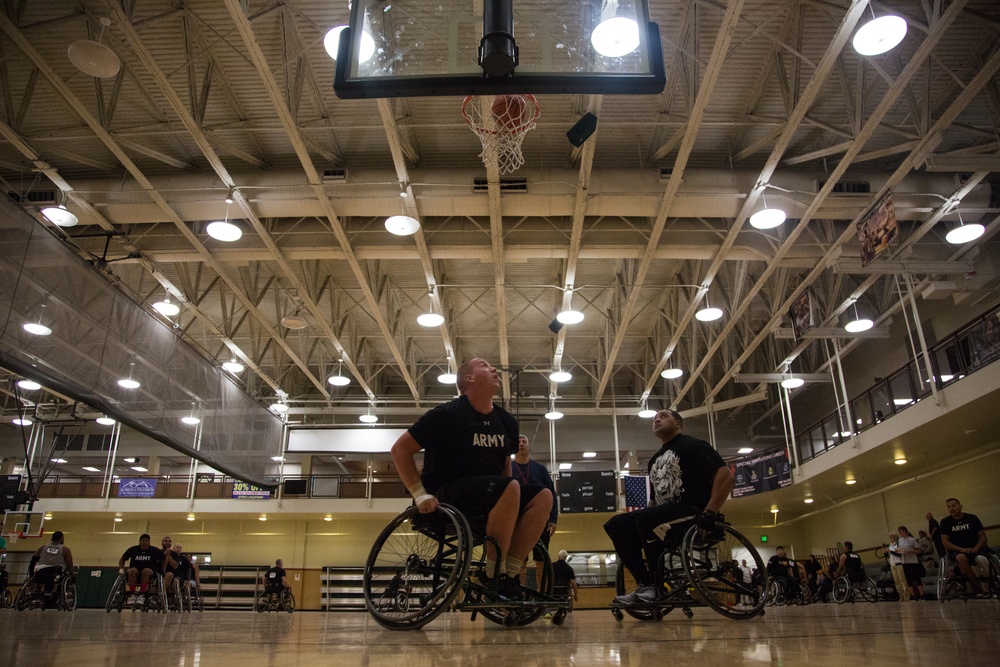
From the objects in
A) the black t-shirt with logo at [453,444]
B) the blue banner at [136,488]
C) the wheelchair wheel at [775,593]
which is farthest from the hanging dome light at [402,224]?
the blue banner at [136,488]

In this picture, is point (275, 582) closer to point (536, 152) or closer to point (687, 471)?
point (536, 152)

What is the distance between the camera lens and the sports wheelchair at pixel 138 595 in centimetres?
1127

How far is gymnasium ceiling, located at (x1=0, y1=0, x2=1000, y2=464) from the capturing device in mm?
8031

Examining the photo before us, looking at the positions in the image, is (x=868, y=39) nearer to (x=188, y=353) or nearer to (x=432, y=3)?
(x=432, y=3)

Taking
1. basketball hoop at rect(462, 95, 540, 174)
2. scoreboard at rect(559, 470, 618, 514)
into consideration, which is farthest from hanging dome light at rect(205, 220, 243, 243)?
scoreboard at rect(559, 470, 618, 514)

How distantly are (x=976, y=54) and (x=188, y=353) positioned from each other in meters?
12.4

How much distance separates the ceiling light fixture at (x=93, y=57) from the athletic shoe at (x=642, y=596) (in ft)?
25.1

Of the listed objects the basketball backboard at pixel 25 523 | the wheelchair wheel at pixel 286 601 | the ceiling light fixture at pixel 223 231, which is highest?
the ceiling light fixture at pixel 223 231

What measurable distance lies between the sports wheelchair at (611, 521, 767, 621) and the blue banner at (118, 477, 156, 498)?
21.2m

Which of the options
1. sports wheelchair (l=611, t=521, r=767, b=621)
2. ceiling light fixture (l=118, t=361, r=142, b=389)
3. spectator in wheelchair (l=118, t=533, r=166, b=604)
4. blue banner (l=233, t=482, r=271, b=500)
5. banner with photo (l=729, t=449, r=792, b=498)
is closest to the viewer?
sports wheelchair (l=611, t=521, r=767, b=621)

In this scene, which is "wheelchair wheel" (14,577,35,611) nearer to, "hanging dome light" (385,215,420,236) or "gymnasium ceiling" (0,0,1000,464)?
"gymnasium ceiling" (0,0,1000,464)

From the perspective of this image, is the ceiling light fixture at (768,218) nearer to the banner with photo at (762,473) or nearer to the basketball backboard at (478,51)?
the basketball backboard at (478,51)

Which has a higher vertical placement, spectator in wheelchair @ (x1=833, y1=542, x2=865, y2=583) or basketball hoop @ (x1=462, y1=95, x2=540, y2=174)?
basketball hoop @ (x1=462, y1=95, x2=540, y2=174)

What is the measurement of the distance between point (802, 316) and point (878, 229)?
3.42 meters
